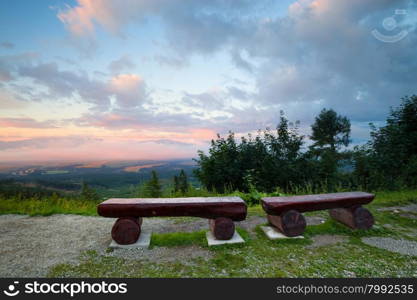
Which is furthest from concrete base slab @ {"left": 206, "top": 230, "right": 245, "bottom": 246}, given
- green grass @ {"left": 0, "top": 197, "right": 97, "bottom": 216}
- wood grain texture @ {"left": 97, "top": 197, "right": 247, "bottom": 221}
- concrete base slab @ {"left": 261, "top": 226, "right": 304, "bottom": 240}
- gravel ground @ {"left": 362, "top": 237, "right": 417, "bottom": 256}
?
green grass @ {"left": 0, "top": 197, "right": 97, "bottom": 216}

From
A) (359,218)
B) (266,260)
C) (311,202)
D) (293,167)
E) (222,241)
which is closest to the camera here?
(266,260)

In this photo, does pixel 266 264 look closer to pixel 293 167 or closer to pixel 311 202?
pixel 311 202

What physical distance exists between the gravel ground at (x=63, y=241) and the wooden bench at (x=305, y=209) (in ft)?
2.95

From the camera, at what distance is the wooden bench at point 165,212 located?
12.6 feet

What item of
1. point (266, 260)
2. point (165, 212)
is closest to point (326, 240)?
point (266, 260)

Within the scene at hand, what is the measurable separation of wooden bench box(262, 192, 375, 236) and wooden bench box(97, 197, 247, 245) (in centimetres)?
74

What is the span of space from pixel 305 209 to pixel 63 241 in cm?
497

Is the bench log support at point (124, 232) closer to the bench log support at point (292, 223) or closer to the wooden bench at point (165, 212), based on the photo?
the wooden bench at point (165, 212)

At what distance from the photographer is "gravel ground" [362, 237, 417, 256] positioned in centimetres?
370

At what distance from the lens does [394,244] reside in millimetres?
3965

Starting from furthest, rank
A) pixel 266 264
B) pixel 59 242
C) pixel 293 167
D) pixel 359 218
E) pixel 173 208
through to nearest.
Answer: pixel 293 167 → pixel 359 218 → pixel 59 242 → pixel 173 208 → pixel 266 264

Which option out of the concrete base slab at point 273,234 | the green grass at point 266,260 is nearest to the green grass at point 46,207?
the green grass at point 266,260

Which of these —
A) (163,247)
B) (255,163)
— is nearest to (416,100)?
(255,163)

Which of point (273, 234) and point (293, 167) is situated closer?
point (273, 234)
